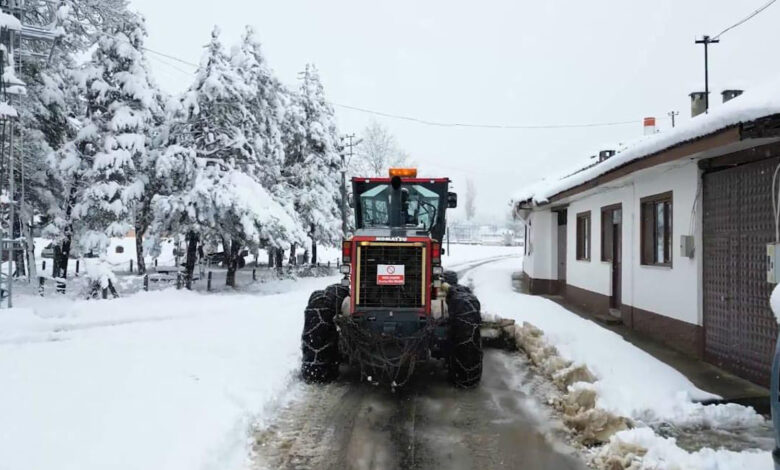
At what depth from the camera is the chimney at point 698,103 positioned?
14852mm

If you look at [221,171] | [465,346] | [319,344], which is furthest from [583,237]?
[221,171]

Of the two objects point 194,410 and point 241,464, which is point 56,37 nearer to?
point 194,410

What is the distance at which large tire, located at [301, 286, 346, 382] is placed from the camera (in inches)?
292

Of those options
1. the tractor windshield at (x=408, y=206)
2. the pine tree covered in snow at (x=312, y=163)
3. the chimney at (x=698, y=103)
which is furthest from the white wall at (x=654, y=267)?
the pine tree covered in snow at (x=312, y=163)

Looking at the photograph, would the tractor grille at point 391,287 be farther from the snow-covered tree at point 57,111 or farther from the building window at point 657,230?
the snow-covered tree at point 57,111

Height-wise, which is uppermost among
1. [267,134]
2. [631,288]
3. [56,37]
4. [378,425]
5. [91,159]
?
[56,37]

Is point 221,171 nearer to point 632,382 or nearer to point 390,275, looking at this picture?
point 390,275

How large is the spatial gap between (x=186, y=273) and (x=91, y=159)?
16.6ft

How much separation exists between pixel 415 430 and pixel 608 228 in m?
9.46

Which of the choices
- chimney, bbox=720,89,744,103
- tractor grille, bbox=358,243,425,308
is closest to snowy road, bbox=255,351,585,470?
tractor grille, bbox=358,243,425,308

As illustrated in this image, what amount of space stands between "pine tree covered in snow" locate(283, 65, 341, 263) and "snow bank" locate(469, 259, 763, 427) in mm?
19575

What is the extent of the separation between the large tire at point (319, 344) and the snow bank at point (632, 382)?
10.2ft

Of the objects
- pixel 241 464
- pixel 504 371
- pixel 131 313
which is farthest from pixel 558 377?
pixel 131 313

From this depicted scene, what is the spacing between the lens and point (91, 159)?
2036cm
